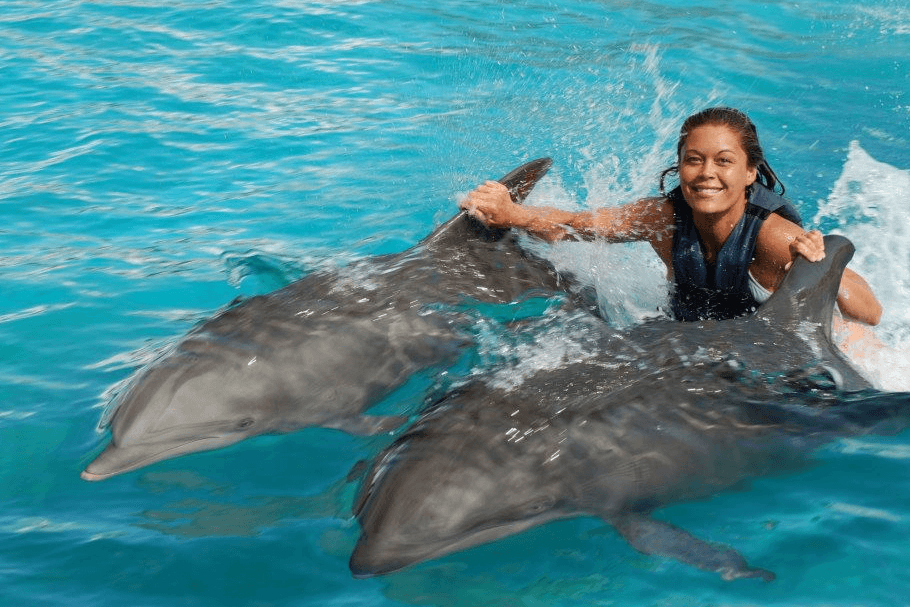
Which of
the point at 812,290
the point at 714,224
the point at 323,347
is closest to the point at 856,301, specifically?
the point at 812,290

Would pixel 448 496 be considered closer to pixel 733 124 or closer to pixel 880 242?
pixel 733 124

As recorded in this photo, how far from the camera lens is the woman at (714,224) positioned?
18.3 ft

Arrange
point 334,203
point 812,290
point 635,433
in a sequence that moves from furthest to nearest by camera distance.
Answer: point 334,203 → point 812,290 → point 635,433

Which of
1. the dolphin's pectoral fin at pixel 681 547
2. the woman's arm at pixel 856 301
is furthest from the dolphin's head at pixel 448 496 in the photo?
the woman's arm at pixel 856 301

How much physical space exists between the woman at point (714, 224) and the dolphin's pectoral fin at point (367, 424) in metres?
1.73

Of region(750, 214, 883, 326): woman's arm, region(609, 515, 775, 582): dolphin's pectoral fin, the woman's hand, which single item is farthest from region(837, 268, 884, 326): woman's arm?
the woman's hand

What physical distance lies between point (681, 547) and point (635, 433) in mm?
583

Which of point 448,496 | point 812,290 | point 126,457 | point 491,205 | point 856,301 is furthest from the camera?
point 491,205

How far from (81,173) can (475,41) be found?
6.29m

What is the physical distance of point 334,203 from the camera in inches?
368

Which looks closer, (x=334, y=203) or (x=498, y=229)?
(x=498, y=229)

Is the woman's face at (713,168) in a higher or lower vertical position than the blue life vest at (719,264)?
higher

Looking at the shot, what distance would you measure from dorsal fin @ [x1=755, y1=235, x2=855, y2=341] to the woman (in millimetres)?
64

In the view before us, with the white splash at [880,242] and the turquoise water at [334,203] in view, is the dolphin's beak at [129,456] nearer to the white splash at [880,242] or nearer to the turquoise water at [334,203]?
the turquoise water at [334,203]
